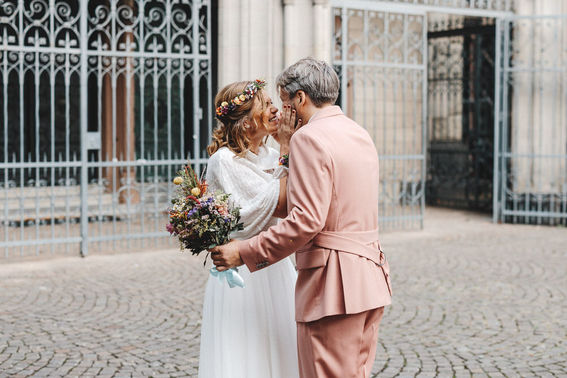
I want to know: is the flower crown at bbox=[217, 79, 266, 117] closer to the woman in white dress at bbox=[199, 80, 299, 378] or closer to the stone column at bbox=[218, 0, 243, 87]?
the woman in white dress at bbox=[199, 80, 299, 378]

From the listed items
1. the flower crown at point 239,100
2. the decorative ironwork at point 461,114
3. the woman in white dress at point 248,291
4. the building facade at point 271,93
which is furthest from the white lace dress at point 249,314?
the decorative ironwork at point 461,114

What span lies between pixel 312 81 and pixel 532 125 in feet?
30.7

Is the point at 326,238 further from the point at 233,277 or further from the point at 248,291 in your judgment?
the point at 248,291

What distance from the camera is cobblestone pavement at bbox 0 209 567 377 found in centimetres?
486

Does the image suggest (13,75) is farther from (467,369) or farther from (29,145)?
(467,369)

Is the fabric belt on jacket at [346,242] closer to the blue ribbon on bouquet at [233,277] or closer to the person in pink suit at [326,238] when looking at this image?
the person in pink suit at [326,238]

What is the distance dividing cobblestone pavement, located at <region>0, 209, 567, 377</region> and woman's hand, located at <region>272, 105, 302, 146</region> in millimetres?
2189

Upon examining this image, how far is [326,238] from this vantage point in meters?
2.77

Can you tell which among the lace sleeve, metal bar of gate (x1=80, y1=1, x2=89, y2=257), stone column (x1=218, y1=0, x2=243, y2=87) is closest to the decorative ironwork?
stone column (x1=218, y1=0, x2=243, y2=87)

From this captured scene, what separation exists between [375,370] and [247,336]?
6.13 ft

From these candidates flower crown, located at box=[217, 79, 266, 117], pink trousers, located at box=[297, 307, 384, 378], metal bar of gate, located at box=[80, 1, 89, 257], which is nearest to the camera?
pink trousers, located at box=[297, 307, 384, 378]

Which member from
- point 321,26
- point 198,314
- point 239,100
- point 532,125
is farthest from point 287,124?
point 532,125

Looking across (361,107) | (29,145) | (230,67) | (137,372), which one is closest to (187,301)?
(137,372)

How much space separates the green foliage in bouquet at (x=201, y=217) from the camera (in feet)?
9.28
